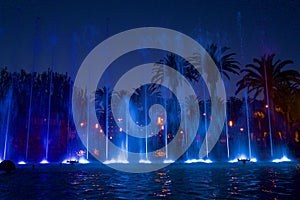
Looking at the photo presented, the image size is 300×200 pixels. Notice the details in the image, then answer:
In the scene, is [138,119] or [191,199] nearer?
[191,199]

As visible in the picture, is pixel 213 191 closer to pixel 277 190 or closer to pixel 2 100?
pixel 277 190

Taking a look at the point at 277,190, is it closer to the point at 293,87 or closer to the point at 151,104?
the point at 151,104

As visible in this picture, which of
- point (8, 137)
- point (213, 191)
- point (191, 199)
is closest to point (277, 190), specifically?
point (213, 191)

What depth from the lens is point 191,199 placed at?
21.3ft

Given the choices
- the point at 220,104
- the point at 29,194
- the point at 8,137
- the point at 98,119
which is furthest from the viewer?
the point at 98,119

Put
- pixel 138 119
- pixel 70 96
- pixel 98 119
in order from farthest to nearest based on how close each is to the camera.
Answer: pixel 98 119, pixel 138 119, pixel 70 96

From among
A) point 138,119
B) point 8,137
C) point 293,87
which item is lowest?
point 8,137

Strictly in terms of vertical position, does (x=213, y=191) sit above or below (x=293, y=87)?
below

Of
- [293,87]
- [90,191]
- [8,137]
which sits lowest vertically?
[90,191]

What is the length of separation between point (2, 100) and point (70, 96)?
7.46 metres

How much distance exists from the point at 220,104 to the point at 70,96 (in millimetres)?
19214

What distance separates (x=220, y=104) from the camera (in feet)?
118

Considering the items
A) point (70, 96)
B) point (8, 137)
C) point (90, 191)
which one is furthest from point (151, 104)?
point (90, 191)

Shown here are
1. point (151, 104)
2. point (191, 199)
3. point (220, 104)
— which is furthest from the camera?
point (151, 104)
